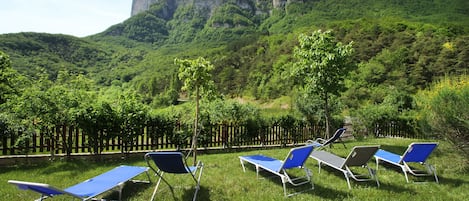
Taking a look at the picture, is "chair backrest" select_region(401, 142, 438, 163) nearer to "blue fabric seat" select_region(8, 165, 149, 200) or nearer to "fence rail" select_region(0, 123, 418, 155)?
"blue fabric seat" select_region(8, 165, 149, 200)

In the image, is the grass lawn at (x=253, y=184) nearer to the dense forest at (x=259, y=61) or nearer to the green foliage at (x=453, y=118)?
the green foliage at (x=453, y=118)

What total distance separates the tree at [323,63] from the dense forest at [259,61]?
0.49m

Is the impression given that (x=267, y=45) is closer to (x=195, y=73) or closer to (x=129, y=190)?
(x=195, y=73)

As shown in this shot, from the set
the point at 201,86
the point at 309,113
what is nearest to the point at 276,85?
the point at 309,113

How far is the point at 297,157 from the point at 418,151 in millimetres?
2441

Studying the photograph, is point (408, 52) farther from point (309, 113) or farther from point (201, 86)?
point (201, 86)

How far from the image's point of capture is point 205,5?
15012 centimetres

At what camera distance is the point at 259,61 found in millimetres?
74125

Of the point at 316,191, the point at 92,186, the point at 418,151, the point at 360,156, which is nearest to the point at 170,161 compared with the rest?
the point at 92,186

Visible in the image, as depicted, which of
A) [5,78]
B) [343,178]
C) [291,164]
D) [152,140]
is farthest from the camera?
[5,78]

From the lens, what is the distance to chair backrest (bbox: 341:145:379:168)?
5477 millimetres

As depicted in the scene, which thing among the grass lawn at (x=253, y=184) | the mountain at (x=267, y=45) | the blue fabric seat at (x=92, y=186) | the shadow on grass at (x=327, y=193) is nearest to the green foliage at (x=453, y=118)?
the grass lawn at (x=253, y=184)

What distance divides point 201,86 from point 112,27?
141829 mm

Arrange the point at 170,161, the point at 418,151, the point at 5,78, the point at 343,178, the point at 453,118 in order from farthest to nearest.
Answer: the point at 5,78 < the point at 453,118 < the point at 418,151 < the point at 343,178 < the point at 170,161
